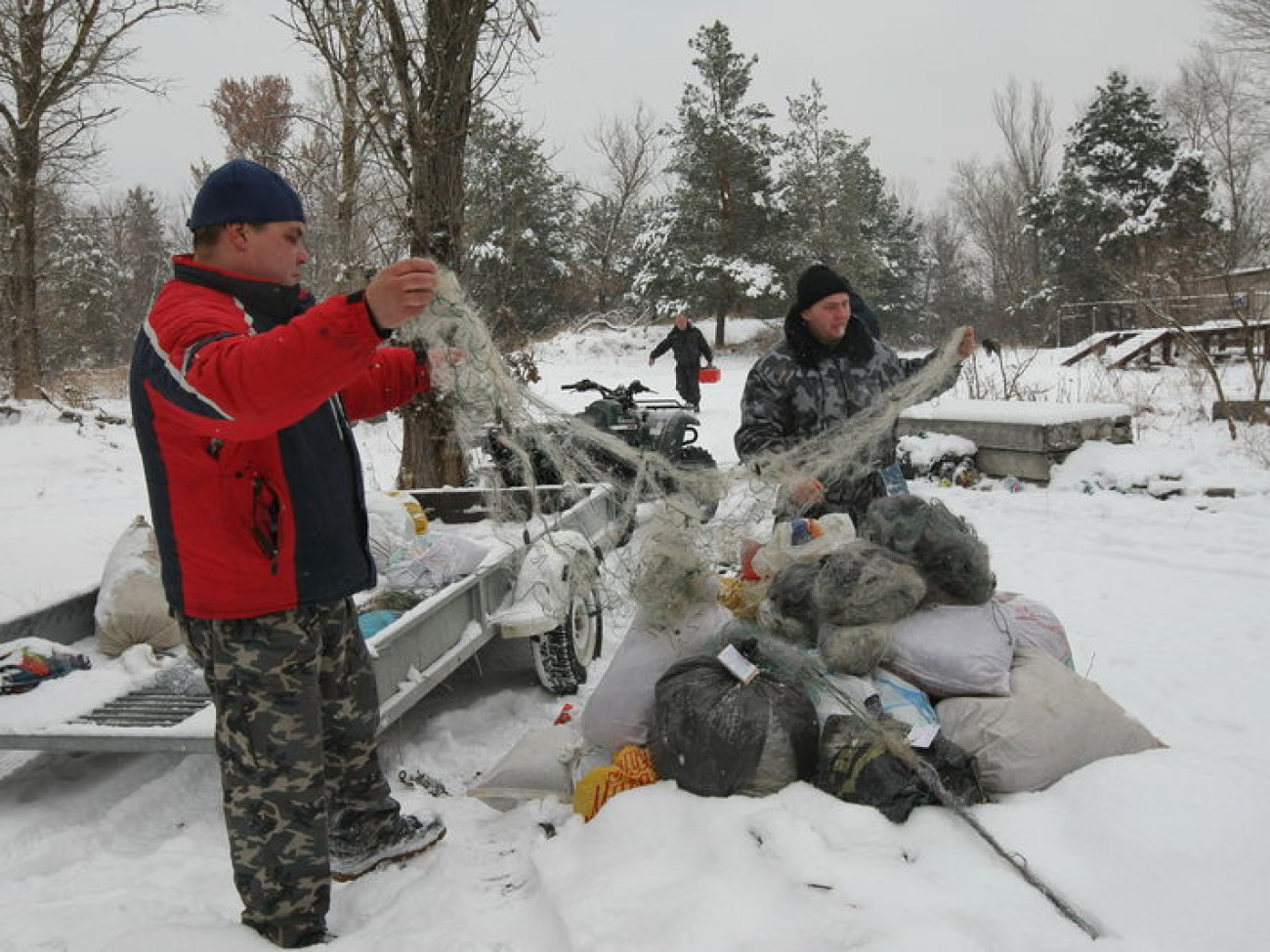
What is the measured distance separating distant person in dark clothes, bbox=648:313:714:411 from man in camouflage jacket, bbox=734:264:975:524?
454 inches

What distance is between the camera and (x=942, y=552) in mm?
3111

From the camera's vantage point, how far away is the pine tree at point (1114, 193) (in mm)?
25625

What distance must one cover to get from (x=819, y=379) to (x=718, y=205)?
27.2 metres

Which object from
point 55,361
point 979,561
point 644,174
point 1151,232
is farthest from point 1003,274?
point 979,561

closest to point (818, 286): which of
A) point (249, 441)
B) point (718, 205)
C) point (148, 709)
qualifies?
point (249, 441)

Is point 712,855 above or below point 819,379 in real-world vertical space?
below

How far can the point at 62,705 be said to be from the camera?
10.1 ft

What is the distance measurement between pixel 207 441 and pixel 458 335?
71 centimetres

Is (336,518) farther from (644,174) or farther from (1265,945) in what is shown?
(644,174)

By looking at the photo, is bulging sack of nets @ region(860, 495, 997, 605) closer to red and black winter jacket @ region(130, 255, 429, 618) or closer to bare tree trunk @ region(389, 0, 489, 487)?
red and black winter jacket @ region(130, 255, 429, 618)

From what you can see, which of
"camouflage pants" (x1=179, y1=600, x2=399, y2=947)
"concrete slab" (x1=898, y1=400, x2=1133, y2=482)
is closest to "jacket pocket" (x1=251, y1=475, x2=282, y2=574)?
"camouflage pants" (x1=179, y1=600, x2=399, y2=947)

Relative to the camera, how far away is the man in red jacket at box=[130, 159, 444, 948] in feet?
6.25

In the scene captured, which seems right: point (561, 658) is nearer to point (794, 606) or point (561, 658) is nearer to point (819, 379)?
point (794, 606)

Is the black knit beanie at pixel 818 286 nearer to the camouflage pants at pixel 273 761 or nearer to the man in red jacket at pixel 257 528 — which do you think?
the man in red jacket at pixel 257 528
